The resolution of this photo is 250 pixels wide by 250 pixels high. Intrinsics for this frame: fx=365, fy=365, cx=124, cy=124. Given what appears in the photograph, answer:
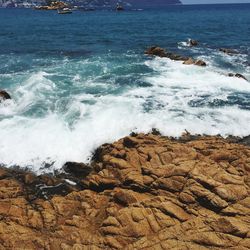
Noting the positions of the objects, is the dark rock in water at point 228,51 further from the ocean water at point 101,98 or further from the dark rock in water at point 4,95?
the dark rock in water at point 4,95

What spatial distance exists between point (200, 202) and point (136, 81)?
69.6ft

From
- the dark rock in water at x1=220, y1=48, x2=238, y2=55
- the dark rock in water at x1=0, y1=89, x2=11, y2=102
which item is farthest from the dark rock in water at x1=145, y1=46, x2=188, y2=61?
the dark rock in water at x1=0, y1=89, x2=11, y2=102

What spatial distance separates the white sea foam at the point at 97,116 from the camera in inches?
842

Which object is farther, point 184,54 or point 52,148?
point 184,54

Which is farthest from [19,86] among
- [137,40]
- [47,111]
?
[137,40]

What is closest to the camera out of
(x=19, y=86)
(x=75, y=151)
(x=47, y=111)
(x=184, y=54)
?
(x=75, y=151)

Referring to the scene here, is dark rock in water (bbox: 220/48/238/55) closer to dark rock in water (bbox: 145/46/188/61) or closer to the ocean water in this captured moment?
the ocean water

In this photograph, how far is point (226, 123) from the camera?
24.0m

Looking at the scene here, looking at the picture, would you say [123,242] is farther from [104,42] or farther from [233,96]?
[104,42]

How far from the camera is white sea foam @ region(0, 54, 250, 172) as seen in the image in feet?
70.2

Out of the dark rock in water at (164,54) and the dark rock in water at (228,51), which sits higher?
the dark rock in water at (164,54)

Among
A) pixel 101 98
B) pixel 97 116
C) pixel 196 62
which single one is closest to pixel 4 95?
pixel 101 98

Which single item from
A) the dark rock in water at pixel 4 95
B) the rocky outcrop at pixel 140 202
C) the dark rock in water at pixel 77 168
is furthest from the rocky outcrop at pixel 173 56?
the dark rock in water at pixel 77 168

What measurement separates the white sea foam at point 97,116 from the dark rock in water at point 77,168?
0.69 m
